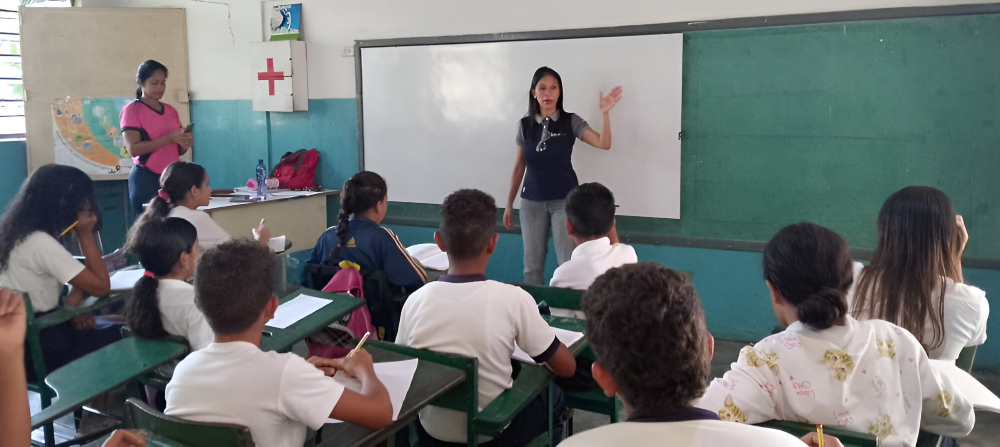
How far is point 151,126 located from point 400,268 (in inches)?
93.1

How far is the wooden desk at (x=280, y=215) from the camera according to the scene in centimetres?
433

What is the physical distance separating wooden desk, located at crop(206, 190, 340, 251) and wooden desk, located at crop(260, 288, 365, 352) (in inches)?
89.1

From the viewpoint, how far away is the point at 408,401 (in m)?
1.49

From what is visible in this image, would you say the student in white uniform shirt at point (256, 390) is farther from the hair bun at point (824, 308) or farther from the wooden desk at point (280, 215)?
the wooden desk at point (280, 215)

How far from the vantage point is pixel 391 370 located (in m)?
1.64

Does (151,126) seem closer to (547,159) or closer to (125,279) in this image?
(125,279)

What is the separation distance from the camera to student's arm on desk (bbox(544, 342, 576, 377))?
1774mm

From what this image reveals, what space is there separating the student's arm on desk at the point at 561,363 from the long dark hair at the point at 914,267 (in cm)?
77

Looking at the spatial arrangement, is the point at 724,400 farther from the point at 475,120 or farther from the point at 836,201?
the point at 475,120

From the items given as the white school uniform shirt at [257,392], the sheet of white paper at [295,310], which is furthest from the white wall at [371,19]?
the white school uniform shirt at [257,392]

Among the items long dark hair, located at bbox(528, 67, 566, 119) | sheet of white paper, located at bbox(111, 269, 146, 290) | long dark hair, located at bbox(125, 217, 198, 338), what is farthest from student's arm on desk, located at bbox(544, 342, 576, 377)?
long dark hair, located at bbox(528, 67, 566, 119)

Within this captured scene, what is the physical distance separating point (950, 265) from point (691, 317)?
4.09 feet

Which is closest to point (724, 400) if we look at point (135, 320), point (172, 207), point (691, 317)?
point (691, 317)

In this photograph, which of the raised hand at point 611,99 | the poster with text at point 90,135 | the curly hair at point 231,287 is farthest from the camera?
the poster with text at point 90,135
